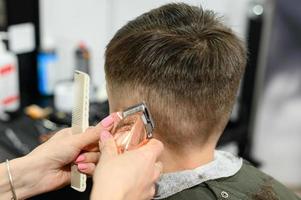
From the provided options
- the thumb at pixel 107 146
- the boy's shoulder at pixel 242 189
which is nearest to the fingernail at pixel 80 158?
the thumb at pixel 107 146

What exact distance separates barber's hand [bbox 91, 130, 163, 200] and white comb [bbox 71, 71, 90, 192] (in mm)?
104

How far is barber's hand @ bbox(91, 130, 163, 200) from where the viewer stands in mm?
939

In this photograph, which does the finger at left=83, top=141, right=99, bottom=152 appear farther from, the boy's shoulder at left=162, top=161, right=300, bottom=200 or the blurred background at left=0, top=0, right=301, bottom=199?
the blurred background at left=0, top=0, right=301, bottom=199

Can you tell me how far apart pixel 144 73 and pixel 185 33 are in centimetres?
13

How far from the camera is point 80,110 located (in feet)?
3.59

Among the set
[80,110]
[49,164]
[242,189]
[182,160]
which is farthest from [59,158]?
[242,189]

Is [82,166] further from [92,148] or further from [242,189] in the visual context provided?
[242,189]

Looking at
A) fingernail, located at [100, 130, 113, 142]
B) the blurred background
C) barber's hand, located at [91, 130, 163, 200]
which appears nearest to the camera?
barber's hand, located at [91, 130, 163, 200]

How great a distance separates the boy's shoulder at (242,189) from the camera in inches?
46.6

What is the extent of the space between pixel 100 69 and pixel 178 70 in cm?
138

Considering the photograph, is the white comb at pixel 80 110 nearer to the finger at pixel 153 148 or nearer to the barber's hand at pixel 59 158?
the barber's hand at pixel 59 158

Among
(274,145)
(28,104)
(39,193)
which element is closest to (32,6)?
(28,104)

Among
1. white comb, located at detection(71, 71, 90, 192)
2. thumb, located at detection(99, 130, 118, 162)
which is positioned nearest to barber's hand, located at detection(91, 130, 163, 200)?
thumb, located at detection(99, 130, 118, 162)

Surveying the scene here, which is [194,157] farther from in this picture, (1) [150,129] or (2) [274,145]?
(2) [274,145]
